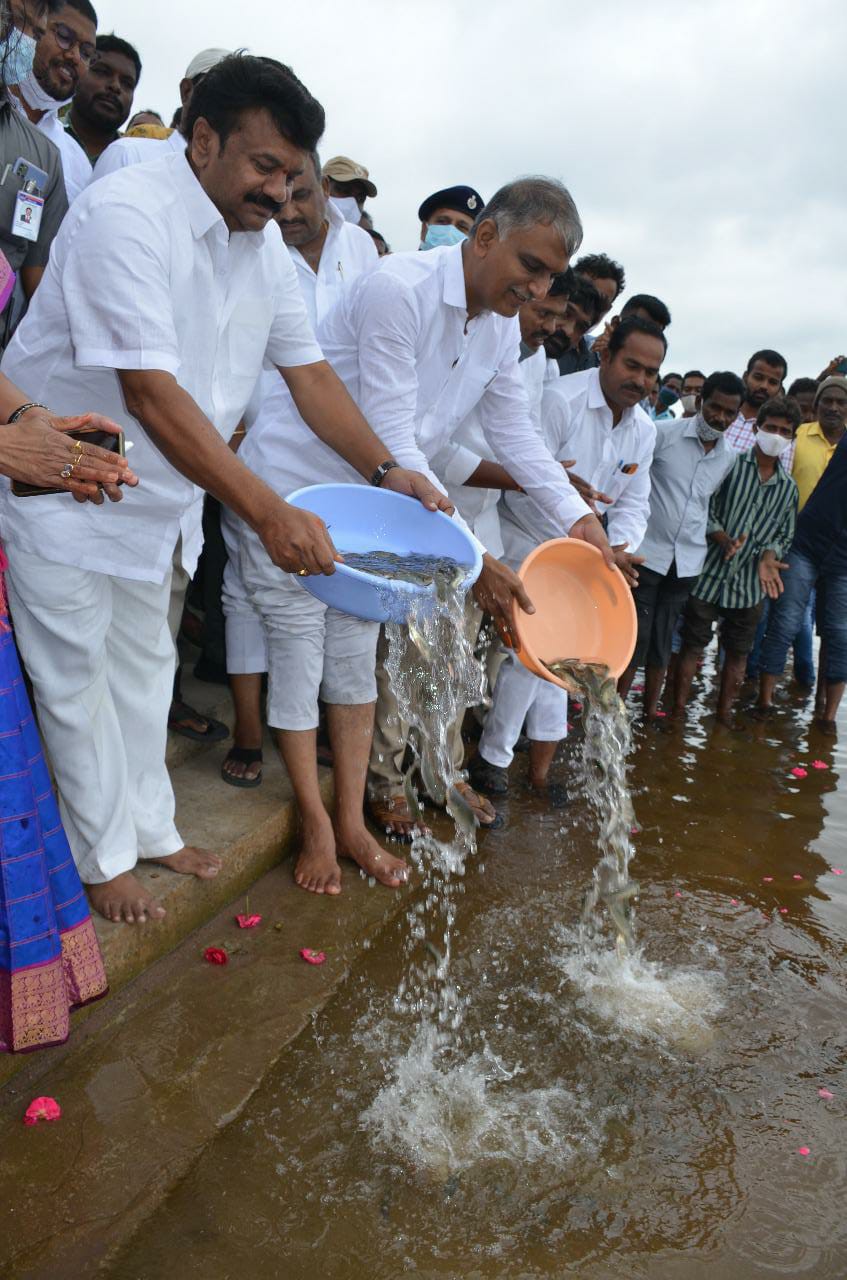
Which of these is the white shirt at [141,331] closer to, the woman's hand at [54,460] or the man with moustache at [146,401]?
the man with moustache at [146,401]

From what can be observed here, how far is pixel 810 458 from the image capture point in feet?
23.8

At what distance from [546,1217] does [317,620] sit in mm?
1840

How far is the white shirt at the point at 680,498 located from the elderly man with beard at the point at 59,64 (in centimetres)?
354

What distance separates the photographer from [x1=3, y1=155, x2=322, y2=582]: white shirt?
6.82 ft

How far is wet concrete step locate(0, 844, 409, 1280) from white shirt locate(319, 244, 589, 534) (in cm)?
152

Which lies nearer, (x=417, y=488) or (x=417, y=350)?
(x=417, y=488)

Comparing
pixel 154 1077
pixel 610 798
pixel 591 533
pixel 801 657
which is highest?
pixel 591 533

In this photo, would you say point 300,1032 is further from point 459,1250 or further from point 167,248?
point 167,248

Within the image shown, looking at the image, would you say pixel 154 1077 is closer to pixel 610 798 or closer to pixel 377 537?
pixel 377 537

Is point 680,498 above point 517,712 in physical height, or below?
above

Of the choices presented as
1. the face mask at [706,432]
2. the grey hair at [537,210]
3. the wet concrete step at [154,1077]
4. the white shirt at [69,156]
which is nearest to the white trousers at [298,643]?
the wet concrete step at [154,1077]

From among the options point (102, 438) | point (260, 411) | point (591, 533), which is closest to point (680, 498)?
point (591, 533)

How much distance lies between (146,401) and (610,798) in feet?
7.82

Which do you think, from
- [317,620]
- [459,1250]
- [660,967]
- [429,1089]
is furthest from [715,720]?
[459,1250]
